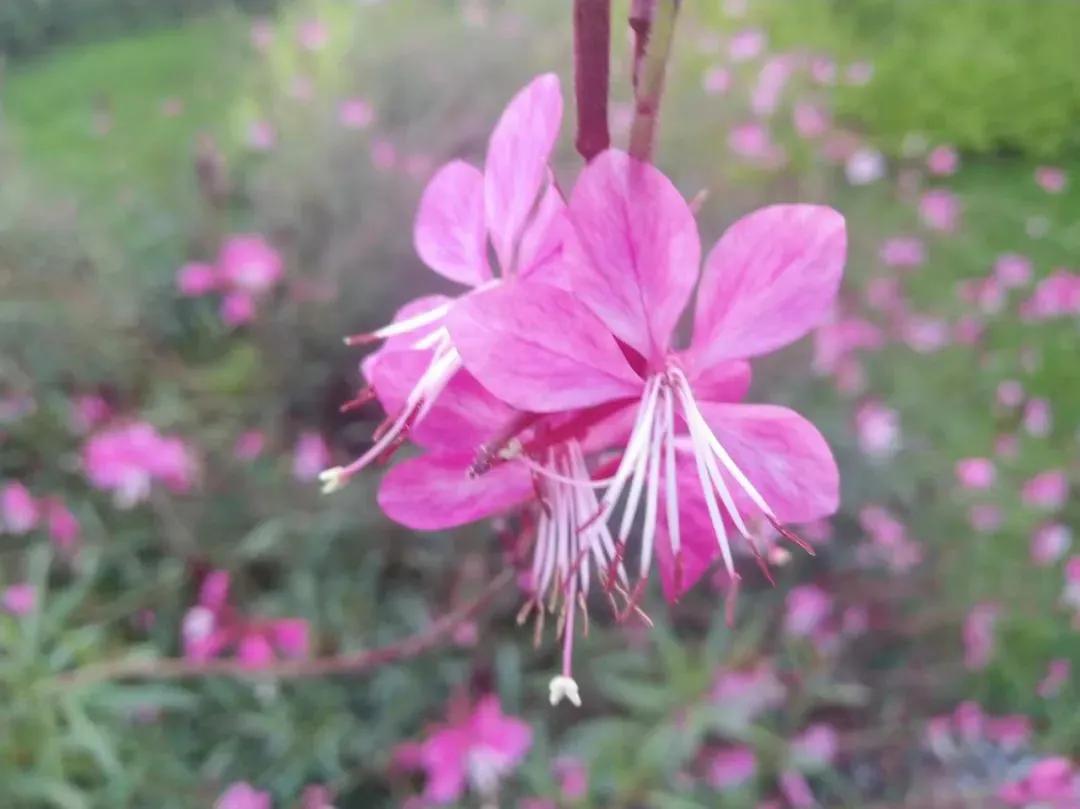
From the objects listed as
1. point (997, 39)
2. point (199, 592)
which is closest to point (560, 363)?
point (199, 592)

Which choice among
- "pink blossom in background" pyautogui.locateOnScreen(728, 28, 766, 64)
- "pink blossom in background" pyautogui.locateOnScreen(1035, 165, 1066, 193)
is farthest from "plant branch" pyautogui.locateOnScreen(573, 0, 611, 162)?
"pink blossom in background" pyautogui.locateOnScreen(1035, 165, 1066, 193)

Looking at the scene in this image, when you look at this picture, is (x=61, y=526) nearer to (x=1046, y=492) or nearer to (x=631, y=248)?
(x=631, y=248)

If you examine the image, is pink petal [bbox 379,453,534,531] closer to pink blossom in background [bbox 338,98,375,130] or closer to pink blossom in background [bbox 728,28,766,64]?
pink blossom in background [bbox 338,98,375,130]

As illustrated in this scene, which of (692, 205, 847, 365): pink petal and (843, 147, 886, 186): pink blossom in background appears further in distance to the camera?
(843, 147, 886, 186): pink blossom in background

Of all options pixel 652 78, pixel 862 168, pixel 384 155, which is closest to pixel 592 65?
pixel 652 78

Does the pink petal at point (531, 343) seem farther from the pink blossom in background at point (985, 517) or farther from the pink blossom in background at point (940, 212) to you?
the pink blossom in background at point (940, 212)
